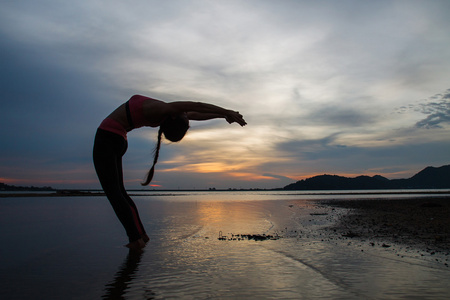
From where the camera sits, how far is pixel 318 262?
5.79m

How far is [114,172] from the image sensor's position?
15.3 feet

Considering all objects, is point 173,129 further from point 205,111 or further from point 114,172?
point 114,172

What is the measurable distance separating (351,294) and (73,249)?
21.5 ft

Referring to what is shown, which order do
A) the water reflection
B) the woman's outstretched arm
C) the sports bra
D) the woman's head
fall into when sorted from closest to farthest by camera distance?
the water reflection < the woman's outstretched arm < the sports bra < the woman's head

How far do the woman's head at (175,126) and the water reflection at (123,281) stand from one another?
2174 mm

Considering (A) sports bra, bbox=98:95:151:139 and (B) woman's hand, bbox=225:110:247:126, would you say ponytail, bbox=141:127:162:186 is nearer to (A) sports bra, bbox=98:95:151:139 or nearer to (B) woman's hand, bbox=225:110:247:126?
(A) sports bra, bbox=98:95:151:139

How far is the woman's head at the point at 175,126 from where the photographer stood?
174 inches

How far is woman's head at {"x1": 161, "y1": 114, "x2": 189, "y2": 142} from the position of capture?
4.42 meters

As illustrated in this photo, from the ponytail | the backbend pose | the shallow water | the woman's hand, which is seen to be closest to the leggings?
the backbend pose

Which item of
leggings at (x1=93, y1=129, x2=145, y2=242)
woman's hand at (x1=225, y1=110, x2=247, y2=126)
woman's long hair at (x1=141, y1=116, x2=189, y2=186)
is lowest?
leggings at (x1=93, y1=129, x2=145, y2=242)

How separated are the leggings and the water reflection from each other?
584 mm

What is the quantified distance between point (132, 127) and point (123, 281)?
2.32 meters

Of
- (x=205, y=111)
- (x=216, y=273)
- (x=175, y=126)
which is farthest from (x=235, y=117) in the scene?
(x=216, y=273)

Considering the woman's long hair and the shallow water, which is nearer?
the shallow water
